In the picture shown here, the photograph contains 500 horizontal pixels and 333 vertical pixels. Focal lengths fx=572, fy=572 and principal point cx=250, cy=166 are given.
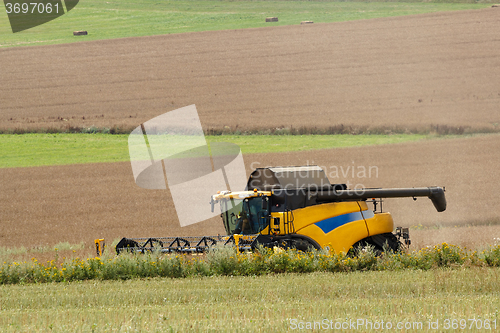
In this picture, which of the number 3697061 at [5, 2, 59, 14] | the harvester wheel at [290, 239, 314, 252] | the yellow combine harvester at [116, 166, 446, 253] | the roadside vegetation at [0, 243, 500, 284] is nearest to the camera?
the roadside vegetation at [0, 243, 500, 284]

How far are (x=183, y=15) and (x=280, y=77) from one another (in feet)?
55.7

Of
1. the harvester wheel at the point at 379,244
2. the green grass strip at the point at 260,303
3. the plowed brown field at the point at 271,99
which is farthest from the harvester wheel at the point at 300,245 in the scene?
the plowed brown field at the point at 271,99

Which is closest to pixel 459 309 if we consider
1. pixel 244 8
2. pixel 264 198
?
pixel 264 198

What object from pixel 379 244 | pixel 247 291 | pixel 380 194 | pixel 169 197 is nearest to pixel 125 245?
pixel 247 291

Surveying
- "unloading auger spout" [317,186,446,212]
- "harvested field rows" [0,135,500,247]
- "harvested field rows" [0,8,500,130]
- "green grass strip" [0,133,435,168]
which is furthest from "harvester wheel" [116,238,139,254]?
"harvested field rows" [0,8,500,130]

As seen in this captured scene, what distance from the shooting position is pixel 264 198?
506 inches

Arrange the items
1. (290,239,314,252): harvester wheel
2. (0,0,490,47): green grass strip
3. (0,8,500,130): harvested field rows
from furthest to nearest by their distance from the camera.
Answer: (0,0,490,47): green grass strip → (0,8,500,130): harvested field rows → (290,239,314,252): harvester wheel

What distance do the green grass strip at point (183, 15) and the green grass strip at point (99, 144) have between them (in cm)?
1887

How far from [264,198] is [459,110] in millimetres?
24874

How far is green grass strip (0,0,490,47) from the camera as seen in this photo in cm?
5019

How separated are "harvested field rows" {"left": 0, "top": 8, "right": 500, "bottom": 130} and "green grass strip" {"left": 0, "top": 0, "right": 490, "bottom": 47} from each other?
2296mm

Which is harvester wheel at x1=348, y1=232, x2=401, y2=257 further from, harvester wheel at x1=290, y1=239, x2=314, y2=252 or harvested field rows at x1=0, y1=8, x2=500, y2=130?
harvested field rows at x1=0, y1=8, x2=500, y2=130

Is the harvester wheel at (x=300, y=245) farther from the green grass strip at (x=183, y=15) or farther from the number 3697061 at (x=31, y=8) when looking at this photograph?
the number 3697061 at (x=31, y=8)

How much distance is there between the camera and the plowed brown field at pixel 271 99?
21.6m
